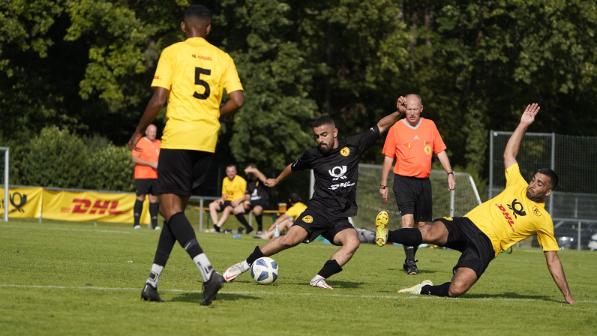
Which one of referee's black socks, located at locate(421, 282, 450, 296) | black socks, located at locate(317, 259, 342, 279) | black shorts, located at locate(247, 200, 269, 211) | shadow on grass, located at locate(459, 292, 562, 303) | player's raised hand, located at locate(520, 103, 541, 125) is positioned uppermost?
player's raised hand, located at locate(520, 103, 541, 125)

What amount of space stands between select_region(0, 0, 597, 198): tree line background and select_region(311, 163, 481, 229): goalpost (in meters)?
6.28

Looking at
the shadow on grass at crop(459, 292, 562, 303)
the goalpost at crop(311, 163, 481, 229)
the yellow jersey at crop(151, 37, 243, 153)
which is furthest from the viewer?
the goalpost at crop(311, 163, 481, 229)

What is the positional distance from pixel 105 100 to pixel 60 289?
112 ft

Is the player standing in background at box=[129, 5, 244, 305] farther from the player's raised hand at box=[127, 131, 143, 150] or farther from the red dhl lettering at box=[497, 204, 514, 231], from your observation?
the red dhl lettering at box=[497, 204, 514, 231]

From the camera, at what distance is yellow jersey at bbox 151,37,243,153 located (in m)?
9.12

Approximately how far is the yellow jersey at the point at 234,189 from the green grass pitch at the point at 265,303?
44.9 ft

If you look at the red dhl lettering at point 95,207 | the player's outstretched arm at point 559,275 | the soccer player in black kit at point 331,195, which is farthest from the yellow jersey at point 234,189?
the player's outstretched arm at point 559,275

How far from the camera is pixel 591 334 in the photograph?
28.2ft

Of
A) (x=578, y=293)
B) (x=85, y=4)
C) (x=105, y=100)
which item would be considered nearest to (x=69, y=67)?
(x=105, y=100)

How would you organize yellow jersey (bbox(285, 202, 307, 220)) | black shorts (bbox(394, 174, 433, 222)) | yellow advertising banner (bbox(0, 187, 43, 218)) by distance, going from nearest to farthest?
black shorts (bbox(394, 174, 433, 222))
yellow jersey (bbox(285, 202, 307, 220))
yellow advertising banner (bbox(0, 187, 43, 218))

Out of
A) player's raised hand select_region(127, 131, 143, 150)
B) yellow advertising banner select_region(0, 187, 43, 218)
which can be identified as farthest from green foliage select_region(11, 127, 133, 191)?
player's raised hand select_region(127, 131, 143, 150)

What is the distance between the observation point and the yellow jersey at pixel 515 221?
1094cm

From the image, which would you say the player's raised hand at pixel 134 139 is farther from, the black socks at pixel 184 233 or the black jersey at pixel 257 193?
the black jersey at pixel 257 193

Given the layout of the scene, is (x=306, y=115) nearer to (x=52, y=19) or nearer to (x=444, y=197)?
(x=52, y=19)
